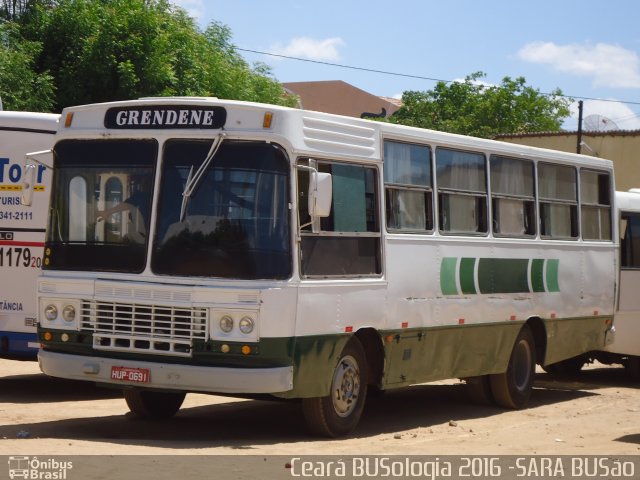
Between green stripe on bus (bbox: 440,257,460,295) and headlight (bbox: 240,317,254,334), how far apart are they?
3.37 metres

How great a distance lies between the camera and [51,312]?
11.7 m

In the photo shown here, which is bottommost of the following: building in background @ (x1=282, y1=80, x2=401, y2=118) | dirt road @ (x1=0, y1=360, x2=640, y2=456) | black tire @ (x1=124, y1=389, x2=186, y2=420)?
dirt road @ (x1=0, y1=360, x2=640, y2=456)

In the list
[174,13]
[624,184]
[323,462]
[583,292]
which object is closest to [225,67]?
[174,13]

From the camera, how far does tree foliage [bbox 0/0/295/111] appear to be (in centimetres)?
3164

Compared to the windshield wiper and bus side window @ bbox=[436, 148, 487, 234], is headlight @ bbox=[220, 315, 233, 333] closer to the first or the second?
the windshield wiper

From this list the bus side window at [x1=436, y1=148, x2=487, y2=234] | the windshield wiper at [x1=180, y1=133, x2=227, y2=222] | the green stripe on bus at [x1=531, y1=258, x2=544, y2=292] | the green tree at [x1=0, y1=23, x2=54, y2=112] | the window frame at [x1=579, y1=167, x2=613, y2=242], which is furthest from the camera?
the green tree at [x1=0, y1=23, x2=54, y2=112]

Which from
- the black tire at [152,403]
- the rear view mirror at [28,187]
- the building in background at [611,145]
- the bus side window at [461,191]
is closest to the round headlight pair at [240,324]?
the black tire at [152,403]

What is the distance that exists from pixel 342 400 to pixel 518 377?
4321 millimetres

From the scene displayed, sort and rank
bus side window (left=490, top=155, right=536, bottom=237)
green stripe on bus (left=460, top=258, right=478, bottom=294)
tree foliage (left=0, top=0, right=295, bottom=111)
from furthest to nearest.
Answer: tree foliage (left=0, top=0, right=295, bottom=111)
bus side window (left=490, top=155, right=536, bottom=237)
green stripe on bus (left=460, top=258, right=478, bottom=294)

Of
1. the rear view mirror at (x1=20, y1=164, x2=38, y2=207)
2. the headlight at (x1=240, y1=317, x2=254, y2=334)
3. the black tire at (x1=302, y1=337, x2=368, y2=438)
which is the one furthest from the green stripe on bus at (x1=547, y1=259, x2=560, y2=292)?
the rear view mirror at (x1=20, y1=164, x2=38, y2=207)

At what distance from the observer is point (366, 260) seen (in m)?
12.3

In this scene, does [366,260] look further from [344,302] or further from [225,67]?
[225,67]

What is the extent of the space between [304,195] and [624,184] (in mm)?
37261

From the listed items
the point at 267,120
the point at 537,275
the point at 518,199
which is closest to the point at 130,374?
the point at 267,120
